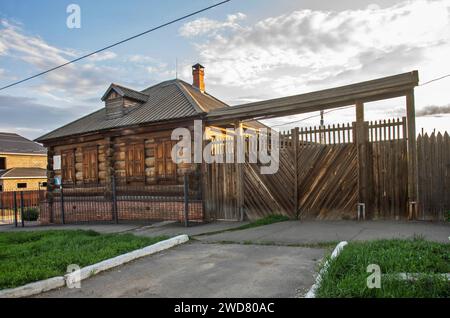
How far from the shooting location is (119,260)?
20.1 feet

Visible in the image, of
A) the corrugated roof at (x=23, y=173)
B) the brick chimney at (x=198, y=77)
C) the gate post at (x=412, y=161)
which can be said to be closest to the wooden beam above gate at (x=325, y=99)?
the gate post at (x=412, y=161)

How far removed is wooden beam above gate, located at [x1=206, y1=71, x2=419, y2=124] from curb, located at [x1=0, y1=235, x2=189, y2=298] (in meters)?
5.35

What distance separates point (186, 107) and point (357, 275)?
33.8 ft

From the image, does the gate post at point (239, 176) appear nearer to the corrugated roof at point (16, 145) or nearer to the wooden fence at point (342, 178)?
the wooden fence at point (342, 178)

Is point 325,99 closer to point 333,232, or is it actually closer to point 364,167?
point 364,167

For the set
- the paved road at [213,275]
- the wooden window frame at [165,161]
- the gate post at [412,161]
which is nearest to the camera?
the paved road at [213,275]

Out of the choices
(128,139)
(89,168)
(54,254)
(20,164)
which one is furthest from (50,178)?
(20,164)

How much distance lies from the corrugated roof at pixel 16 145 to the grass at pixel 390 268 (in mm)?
43333

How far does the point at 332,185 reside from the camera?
9453 mm

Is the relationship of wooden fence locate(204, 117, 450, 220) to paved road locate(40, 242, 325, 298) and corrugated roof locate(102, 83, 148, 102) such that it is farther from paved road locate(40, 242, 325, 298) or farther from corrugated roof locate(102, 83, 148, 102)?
corrugated roof locate(102, 83, 148, 102)

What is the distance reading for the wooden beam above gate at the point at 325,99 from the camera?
8.38m

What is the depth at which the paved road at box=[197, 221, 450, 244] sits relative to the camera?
694 cm

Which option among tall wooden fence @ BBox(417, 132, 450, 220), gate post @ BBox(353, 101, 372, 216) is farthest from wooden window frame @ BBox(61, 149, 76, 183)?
tall wooden fence @ BBox(417, 132, 450, 220)

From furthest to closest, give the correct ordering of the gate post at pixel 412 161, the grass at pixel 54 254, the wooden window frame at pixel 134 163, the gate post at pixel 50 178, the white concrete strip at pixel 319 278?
the gate post at pixel 50 178, the wooden window frame at pixel 134 163, the gate post at pixel 412 161, the grass at pixel 54 254, the white concrete strip at pixel 319 278
